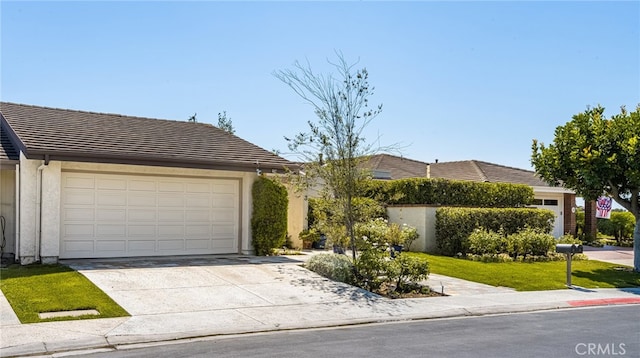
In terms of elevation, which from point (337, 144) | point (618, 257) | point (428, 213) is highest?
point (337, 144)

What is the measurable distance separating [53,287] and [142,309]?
2.37m

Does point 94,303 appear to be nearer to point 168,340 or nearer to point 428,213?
point 168,340

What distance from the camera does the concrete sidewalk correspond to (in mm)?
8688

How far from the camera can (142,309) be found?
10.4 m

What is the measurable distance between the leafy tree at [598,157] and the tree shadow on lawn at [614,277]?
78 cm

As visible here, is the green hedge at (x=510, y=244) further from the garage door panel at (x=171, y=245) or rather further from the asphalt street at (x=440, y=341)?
the garage door panel at (x=171, y=245)

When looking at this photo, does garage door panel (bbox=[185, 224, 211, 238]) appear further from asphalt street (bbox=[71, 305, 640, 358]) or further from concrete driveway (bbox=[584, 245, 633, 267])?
concrete driveway (bbox=[584, 245, 633, 267])

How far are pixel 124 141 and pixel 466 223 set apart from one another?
12142 mm

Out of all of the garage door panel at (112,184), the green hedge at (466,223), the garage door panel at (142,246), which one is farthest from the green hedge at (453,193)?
the garage door panel at (112,184)

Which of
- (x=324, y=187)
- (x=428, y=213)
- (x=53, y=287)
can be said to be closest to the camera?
(x=53, y=287)

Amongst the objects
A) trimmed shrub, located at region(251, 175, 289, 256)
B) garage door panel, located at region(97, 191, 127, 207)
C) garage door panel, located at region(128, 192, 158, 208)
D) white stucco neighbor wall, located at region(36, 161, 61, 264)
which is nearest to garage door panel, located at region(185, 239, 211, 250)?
trimmed shrub, located at region(251, 175, 289, 256)

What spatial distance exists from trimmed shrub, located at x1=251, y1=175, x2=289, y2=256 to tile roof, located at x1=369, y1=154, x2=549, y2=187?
12.7 m

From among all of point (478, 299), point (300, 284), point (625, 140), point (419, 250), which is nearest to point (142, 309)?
point (300, 284)

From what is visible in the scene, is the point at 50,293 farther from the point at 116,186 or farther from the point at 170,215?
the point at 170,215
